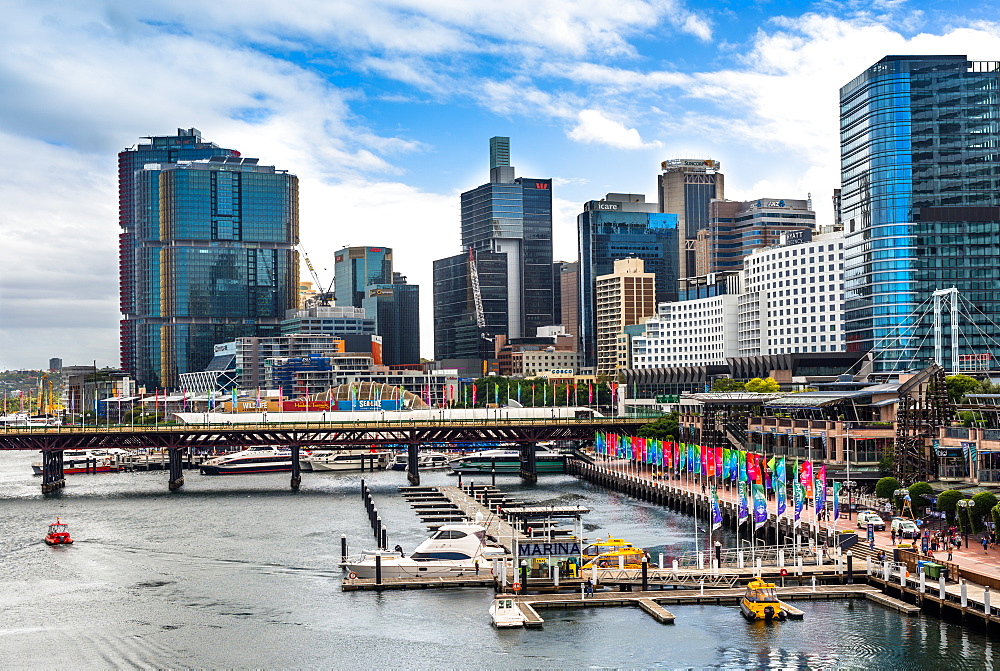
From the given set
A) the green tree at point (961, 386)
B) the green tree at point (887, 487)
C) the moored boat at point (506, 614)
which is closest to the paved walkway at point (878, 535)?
the green tree at point (887, 487)

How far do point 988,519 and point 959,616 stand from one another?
21595 millimetres

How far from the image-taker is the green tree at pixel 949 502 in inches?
3802

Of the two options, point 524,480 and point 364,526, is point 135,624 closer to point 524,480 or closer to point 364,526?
point 364,526

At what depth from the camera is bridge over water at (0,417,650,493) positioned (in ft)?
596

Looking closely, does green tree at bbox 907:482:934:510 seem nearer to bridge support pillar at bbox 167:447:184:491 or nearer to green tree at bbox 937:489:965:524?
green tree at bbox 937:489:965:524

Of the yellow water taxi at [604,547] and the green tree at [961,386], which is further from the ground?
the green tree at [961,386]

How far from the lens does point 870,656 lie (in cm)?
6844

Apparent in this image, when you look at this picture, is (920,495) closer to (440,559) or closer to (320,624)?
(440,559)

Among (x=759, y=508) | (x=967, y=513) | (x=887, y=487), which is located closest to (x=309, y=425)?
(x=887, y=487)

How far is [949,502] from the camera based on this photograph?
9662cm

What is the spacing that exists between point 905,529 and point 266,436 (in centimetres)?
11713

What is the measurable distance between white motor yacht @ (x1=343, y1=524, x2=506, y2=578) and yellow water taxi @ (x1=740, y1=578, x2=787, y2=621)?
20.8 meters

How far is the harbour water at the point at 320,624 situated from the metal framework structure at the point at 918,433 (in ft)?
73.2

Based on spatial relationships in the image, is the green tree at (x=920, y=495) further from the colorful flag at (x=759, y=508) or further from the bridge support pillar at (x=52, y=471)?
the bridge support pillar at (x=52, y=471)
